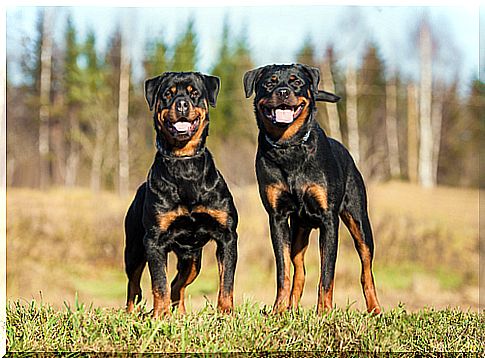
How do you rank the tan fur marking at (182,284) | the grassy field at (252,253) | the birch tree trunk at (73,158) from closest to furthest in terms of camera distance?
the tan fur marking at (182,284), the grassy field at (252,253), the birch tree trunk at (73,158)

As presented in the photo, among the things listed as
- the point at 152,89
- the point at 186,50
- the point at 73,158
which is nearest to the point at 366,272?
the point at 152,89

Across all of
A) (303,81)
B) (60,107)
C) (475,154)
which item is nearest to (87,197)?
(60,107)

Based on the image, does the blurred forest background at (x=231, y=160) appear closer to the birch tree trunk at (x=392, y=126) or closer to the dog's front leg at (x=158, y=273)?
the birch tree trunk at (x=392, y=126)

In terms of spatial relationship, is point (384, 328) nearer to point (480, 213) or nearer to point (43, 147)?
point (480, 213)

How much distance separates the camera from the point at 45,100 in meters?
22.0

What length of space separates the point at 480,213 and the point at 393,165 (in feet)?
22.8

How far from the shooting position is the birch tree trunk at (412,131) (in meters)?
24.2

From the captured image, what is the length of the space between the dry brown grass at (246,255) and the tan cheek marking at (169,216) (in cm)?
819

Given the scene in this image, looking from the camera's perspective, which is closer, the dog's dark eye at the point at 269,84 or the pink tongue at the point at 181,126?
the pink tongue at the point at 181,126

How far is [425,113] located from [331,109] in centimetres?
619

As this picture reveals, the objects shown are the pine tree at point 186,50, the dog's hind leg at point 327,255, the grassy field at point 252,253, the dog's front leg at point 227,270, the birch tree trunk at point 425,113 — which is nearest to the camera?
the dog's front leg at point 227,270

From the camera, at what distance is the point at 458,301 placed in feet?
47.0

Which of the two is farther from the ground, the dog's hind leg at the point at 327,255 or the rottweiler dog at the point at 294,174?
the rottweiler dog at the point at 294,174

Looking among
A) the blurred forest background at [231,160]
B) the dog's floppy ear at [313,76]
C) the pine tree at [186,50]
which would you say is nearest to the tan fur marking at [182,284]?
the dog's floppy ear at [313,76]
